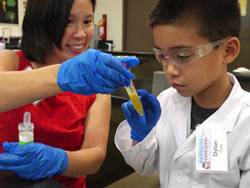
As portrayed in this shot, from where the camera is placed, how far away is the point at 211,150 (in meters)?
0.98

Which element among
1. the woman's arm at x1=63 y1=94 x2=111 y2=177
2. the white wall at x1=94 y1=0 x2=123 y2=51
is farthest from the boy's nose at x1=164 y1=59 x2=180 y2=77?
the white wall at x1=94 y1=0 x2=123 y2=51

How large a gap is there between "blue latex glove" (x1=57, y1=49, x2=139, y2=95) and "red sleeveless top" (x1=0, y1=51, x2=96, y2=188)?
39 centimetres

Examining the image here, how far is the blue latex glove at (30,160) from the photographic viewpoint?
0.99 metres

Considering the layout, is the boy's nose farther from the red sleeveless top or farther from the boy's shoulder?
the red sleeveless top

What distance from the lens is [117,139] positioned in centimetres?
123

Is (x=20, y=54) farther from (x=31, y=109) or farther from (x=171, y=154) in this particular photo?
(x=171, y=154)

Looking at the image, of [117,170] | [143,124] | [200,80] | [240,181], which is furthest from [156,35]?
[117,170]

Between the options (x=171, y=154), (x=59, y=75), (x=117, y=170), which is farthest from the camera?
(x=117, y=170)

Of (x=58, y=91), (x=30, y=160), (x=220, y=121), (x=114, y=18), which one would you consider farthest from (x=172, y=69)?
(x=114, y=18)

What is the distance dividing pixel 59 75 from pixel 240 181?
2.73 feet

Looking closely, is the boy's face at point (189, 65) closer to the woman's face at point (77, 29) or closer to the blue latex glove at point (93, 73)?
the blue latex glove at point (93, 73)

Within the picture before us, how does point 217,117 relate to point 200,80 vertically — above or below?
below

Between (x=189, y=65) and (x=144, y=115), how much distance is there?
1.00 feet

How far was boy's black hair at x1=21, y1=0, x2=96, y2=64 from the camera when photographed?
4.23 ft
